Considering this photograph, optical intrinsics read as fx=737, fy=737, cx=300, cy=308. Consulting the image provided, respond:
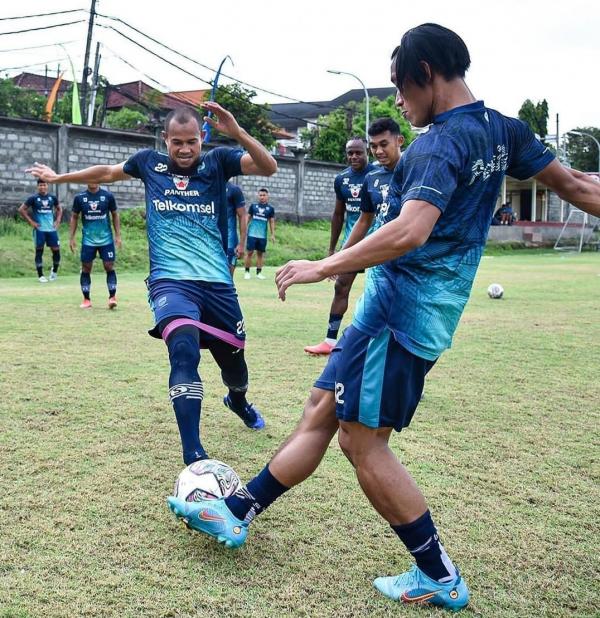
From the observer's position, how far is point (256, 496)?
3199 mm

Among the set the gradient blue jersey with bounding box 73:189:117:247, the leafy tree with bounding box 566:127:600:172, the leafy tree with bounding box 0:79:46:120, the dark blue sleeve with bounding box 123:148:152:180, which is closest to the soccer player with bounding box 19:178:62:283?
the gradient blue jersey with bounding box 73:189:117:247

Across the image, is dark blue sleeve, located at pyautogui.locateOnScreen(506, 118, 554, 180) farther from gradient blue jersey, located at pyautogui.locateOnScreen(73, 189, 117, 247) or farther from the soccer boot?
gradient blue jersey, located at pyautogui.locateOnScreen(73, 189, 117, 247)

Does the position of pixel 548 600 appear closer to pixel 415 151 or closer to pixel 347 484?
pixel 347 484

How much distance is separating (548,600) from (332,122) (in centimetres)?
4332

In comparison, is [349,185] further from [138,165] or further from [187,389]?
[187,389]

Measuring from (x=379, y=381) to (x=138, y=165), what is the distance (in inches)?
113

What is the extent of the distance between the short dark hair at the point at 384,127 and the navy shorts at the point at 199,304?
8.84 ft

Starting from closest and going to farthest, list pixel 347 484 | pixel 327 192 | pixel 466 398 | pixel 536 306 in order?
pixel 347 484 → pixel 466 398 → pixel 536 306 → pixel 327 192

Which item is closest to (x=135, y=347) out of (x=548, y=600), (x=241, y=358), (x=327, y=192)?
(x=241, y=358)

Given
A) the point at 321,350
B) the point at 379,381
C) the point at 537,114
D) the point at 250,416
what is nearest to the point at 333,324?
the point at 321,350

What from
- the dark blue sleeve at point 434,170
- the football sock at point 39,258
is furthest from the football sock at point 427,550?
the football sock at point 39,258

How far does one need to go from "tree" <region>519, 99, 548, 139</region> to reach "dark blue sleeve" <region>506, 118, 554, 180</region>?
2580 inches

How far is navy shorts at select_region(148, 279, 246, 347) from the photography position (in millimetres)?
4434

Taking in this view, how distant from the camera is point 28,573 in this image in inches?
118
